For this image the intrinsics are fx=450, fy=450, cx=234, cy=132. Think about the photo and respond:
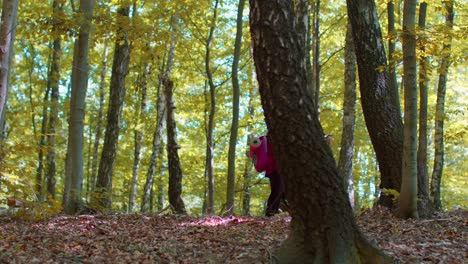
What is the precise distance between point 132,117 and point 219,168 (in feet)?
20.7

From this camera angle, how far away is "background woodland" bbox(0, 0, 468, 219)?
802cm

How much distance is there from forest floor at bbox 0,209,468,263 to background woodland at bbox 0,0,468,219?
0.96 metres

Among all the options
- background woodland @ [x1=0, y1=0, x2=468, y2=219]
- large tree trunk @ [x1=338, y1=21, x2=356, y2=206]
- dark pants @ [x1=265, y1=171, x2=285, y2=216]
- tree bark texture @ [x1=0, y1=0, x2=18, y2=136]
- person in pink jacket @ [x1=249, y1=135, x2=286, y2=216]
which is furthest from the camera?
large tree trunk @ [x1=338, y1=21, x2=356, y2=206]

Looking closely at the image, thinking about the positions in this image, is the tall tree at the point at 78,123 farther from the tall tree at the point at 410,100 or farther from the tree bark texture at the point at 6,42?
the tall tree at the point at 410,100

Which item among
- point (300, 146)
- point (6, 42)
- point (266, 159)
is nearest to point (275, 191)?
point (266, 159)

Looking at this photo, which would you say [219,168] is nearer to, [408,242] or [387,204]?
[387,204]

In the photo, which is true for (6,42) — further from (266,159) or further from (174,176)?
(174,176)

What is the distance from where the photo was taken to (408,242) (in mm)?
5441

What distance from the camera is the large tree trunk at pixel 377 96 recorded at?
7523 mm

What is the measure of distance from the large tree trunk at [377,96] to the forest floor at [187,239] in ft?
2.82

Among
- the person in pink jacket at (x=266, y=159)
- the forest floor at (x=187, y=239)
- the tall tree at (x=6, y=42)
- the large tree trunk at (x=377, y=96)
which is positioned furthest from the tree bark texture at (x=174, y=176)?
the large tree trunk at (x=377, y=96)

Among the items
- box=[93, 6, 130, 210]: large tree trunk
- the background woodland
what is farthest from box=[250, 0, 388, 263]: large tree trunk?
box=[93, 6, 130, 210]: large tree trunk

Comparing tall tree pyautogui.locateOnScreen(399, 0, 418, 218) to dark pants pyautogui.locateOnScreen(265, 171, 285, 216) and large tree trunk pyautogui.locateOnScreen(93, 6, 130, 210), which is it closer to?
dark pants pyautogui.locateOnScreen(265, 171, 285, 216)

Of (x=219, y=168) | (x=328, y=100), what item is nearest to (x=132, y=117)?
(x=219, y=168)
